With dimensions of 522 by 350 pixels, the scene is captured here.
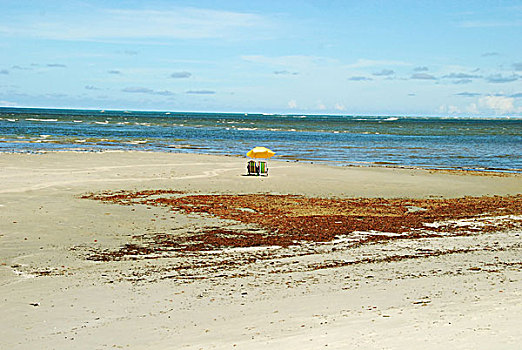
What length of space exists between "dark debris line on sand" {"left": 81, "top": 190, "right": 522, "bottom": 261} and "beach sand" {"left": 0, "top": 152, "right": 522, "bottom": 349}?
1.59 feet

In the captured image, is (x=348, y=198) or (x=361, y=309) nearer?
(x=361, y=309)

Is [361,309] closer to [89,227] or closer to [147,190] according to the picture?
[89,227]

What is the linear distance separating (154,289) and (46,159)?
27940 millimetres

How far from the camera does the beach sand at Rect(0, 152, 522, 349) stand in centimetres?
708

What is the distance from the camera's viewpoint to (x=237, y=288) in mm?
9398

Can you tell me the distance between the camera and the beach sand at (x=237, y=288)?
23.2 ft

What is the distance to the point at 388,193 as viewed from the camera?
2336 cm

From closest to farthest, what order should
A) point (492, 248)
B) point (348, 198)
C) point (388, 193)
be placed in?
point (492, 248) < point (348, 198) < point (388, 193)

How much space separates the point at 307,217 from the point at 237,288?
753 centimetres

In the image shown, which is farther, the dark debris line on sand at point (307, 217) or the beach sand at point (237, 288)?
the dark debris line on sand at point (307, 217)

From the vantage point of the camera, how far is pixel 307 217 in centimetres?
1672

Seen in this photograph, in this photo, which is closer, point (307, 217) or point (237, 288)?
point (237, 288)

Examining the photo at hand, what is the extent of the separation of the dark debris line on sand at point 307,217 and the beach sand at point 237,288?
19.1 inches

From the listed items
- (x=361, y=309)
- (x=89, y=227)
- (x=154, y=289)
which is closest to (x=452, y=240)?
(x=361, y=309)
